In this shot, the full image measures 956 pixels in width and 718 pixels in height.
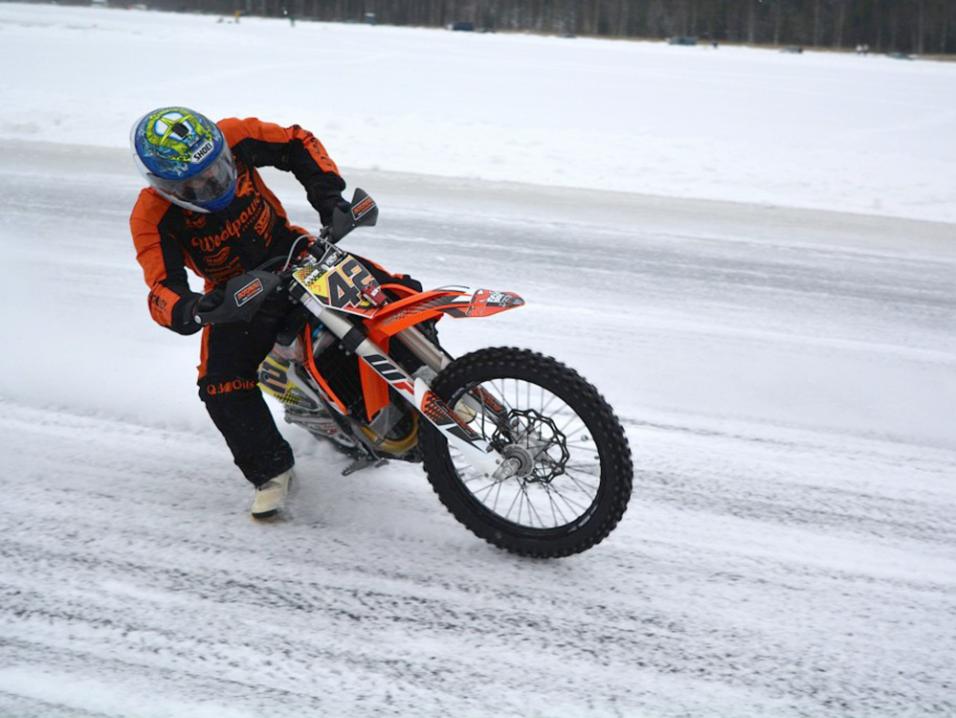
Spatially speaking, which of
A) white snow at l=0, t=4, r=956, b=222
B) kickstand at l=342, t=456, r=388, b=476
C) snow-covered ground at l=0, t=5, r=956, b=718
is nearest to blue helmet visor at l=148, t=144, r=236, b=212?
kickstand at l=342, t=456, r=388, b=476

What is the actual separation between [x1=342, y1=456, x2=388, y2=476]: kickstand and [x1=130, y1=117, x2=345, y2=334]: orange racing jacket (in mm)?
917

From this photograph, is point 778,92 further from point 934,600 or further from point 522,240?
point 934,600

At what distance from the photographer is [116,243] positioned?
7.02m

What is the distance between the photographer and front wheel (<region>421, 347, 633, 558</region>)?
9.77 feet

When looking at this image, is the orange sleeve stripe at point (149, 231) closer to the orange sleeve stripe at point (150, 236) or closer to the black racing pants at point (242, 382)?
the orange sleeve stripe at point (150, 236)

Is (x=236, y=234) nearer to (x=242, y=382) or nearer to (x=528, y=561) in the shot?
(x=242, y=382)

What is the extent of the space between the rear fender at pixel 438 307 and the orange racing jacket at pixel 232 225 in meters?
0.65

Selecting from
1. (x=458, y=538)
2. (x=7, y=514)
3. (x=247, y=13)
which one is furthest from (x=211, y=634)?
(x=247, y=13)

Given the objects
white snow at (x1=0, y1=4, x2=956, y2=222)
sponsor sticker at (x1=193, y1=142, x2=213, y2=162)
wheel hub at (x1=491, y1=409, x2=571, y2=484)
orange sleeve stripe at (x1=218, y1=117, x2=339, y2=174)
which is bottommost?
wheel hub at (x1=491, y1=409, x2=571, y2=484)

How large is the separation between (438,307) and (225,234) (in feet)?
3.09

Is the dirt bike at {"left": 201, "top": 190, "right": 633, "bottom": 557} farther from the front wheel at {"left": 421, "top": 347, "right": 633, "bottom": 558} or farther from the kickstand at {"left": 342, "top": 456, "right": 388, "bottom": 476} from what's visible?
the kickstand at {"left": 342, "top": 456, "right": 388, "bottom": 476}

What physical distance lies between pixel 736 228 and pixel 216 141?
6.06m

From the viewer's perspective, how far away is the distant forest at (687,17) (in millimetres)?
48125

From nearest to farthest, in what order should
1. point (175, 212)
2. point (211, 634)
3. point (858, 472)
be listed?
point (211, 634), point (175, 212), point (858, 472)
